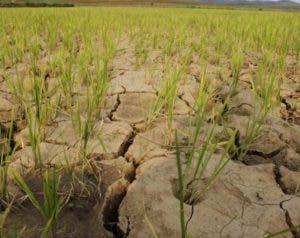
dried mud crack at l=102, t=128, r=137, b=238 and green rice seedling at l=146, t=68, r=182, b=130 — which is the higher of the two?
green rice seedling at l=146, t=68, r=182, b=130

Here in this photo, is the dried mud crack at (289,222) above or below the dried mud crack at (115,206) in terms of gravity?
above

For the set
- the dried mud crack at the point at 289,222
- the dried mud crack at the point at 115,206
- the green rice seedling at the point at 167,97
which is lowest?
the dried mud crack at the point at 115,206

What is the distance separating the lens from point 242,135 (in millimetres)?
1637

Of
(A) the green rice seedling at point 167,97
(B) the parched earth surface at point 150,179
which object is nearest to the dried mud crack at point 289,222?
(B) the parched earth surface at point 150,179

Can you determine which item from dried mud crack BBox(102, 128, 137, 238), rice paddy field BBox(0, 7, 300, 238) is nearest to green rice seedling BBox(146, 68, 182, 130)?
rice paddy field BBox(0, 7, 300, 238)

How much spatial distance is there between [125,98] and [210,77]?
63 cm

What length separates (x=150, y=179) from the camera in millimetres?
1257

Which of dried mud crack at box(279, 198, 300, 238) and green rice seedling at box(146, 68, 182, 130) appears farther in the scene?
green rice seedling at box(146, 68, 182, 130)

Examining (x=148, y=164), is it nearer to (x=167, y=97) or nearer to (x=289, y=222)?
(x=167, y=97)

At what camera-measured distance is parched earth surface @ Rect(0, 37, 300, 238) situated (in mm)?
1037

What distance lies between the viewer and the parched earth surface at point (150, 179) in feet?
3.40

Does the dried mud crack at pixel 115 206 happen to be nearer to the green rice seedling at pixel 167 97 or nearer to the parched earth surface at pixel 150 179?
the parched earth surface at pixel 150 179

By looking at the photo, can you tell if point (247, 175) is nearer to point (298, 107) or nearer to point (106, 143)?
point (106, 143)

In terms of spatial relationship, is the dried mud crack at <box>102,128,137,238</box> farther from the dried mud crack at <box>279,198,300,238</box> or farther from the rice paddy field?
the dried mud crack at <box>279,198,300,238</box>
